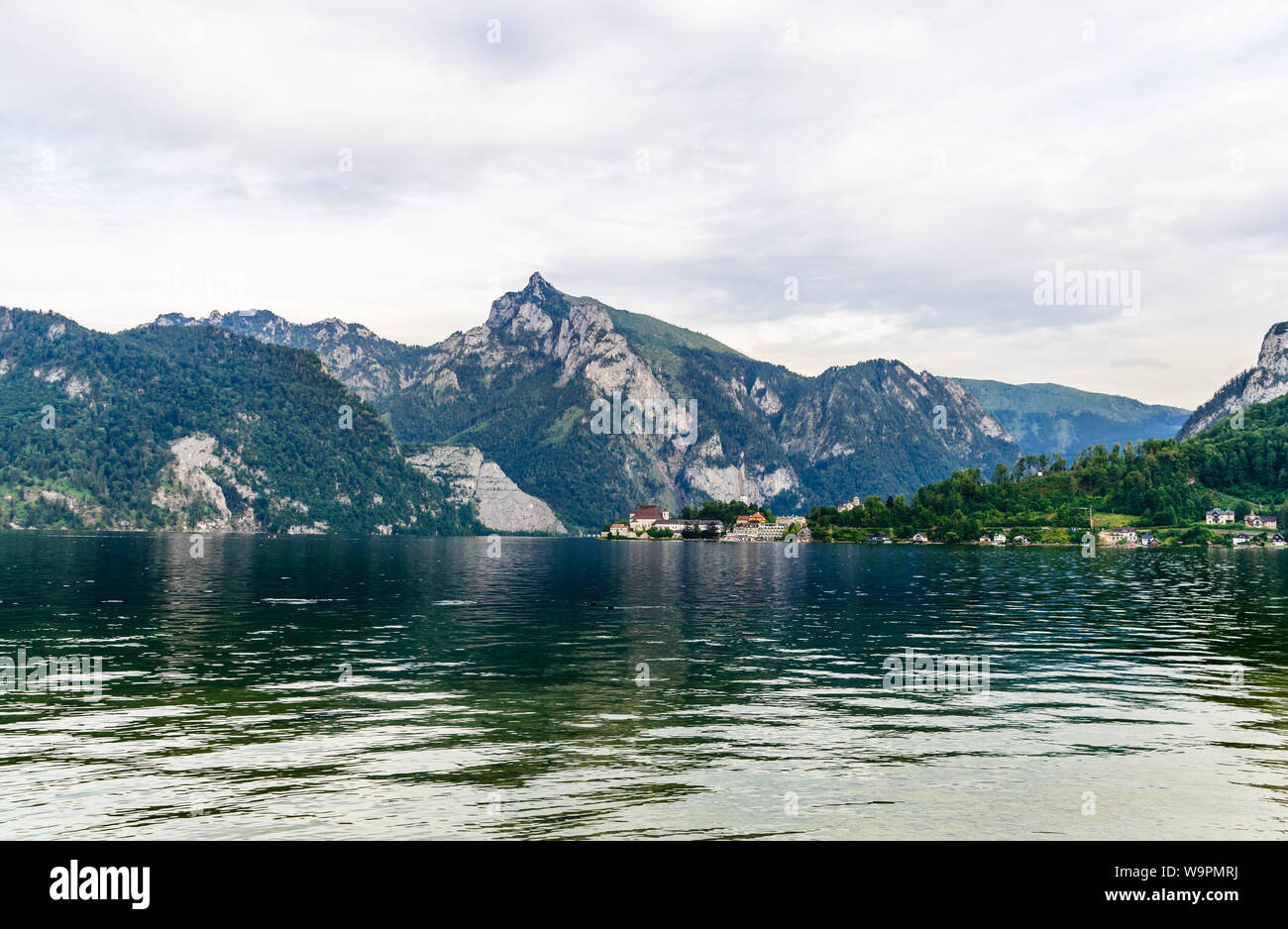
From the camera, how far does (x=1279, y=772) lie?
105ft

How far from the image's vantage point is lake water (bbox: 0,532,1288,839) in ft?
87.0

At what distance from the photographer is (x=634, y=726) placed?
3834cm

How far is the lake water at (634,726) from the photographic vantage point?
26.5 m

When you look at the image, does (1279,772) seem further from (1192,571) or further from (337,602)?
(1192,571)

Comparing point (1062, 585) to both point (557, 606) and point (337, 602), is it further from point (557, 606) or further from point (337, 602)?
point (337, 602)

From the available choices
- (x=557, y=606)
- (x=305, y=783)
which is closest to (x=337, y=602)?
(x=557, y=606)

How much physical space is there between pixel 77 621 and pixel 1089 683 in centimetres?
7065
